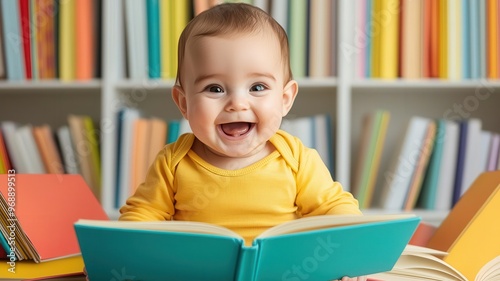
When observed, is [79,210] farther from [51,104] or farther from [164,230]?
[51,104]

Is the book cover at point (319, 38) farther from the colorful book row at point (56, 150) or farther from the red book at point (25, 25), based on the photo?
the red book at point (25, 25)

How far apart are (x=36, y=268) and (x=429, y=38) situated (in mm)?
1558

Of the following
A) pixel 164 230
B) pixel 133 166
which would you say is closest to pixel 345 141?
pixel 133 166

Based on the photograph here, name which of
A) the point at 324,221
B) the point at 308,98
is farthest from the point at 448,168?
the point at 324,221

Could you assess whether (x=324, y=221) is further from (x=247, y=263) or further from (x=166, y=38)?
(x=166, y=38)

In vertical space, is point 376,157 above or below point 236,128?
below

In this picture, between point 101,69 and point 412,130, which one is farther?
point 101,69

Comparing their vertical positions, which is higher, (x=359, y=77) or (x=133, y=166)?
(x=359, y=77)

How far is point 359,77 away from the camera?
2.15m

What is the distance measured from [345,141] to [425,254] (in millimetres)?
1167

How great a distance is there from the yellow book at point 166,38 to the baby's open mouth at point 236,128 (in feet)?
3.91

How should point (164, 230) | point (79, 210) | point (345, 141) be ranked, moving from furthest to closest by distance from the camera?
point (345, 141), point (79, 210), point (164, 230)

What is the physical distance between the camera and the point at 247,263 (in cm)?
75

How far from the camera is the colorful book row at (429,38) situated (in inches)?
82.7
